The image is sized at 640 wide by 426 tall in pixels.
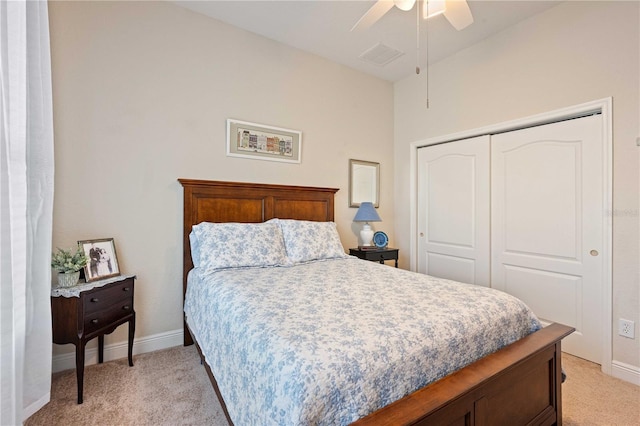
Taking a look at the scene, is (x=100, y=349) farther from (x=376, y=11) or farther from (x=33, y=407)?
(x=376, y=11)

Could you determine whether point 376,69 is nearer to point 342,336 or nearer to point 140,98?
point 140,98

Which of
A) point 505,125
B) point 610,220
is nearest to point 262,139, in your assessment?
point 505,125

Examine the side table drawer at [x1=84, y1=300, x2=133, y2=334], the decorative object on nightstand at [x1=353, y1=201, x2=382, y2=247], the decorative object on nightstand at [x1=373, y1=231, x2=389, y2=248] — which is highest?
the decorative object on nightstand at [x1=353, y1=201, x2=382, y2=247]

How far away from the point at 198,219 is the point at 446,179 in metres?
2.71

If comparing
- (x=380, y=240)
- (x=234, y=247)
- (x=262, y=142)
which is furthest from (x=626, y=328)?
(x=262, y=142)

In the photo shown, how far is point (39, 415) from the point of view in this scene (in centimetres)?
169

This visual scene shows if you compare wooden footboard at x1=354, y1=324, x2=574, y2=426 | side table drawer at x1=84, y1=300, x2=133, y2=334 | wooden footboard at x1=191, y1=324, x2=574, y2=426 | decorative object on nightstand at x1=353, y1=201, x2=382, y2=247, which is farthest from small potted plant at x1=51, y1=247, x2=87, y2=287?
decorative object on nightstand at x1=353, y1=201, x2=382, y2=247

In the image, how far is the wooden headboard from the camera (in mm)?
2613

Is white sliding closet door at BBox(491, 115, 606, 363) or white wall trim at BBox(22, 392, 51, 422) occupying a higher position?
white sliding closet door at BBox(491, 115, 606, 363)

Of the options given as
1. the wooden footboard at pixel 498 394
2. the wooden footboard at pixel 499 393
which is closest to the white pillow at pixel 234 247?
the wooden footboard at pixel 498 394

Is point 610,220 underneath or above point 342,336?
above

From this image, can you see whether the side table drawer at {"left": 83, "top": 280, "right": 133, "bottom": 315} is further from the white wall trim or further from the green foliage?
the white wall trim

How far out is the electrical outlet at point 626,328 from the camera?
2188 millimetres

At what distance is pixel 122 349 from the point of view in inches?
93.7
